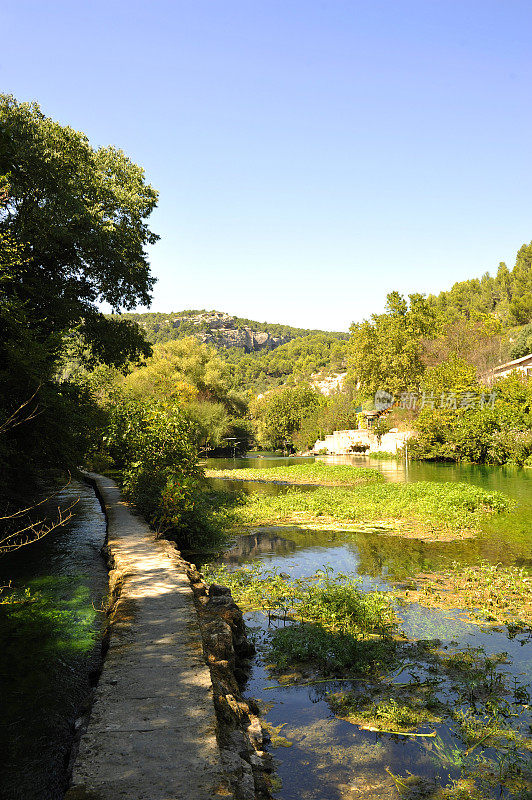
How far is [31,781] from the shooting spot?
428 centimetres

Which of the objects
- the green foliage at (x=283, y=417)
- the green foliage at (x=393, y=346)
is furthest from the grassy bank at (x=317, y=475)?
the green foliage at (x=283, y=417)

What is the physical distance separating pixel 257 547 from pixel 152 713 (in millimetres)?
9770

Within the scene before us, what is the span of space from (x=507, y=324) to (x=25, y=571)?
85.9m

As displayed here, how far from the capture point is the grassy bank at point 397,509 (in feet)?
50.4

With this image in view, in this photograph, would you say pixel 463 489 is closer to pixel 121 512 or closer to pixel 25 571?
pixel 121 512

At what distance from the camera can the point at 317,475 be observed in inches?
1149

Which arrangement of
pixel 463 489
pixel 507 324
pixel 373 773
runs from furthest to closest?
pixel 507 324
pixel 463 489
pixel 373 773

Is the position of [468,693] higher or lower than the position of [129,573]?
lower

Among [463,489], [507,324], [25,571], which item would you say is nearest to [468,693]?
[25,571]

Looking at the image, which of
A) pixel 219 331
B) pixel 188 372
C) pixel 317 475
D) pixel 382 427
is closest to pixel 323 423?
pixel 382 427

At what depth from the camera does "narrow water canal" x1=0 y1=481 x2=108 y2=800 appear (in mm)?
4512

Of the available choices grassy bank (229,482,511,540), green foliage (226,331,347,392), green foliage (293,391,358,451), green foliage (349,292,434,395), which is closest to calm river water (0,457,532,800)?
grassy bank (229,482,511,540)

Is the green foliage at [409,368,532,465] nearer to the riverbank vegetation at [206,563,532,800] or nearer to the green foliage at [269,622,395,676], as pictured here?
the riverbank vegetation at [206,563,532,800]

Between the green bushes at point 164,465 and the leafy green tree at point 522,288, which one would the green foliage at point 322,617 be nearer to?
the green bushes at point 164,465
